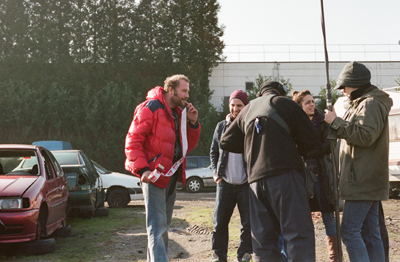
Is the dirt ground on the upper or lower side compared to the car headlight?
lower

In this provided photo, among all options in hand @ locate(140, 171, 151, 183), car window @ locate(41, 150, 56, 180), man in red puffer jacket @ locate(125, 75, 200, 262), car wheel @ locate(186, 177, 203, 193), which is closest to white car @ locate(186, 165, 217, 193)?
car wheel @ locate(186, 177, 203, 193)

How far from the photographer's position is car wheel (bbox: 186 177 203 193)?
826 inches

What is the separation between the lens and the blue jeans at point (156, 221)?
452 centimetres

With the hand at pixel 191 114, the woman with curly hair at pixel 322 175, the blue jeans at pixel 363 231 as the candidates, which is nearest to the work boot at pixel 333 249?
the woman with curly hair at pixel 322 175

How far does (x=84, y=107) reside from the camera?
2705 cm

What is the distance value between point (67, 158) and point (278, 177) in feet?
26.1

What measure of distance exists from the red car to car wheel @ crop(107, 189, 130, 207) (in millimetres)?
5536

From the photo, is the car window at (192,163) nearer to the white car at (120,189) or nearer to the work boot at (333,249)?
the white car at (120,189)

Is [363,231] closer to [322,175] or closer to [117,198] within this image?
[322,175]

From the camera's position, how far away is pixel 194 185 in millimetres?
21078

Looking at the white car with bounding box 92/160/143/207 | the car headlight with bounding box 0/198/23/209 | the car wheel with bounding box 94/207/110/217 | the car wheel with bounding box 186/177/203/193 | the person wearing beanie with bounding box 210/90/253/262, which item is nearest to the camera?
the person wearing beanie with bounding box 210/90/253/262

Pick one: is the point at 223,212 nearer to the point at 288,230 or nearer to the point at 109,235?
the point at 288,230

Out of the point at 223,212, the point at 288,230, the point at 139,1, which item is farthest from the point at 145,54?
the point at 288,230

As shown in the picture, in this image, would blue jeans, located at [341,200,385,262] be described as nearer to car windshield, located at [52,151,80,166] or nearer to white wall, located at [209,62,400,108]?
car windshield, located at [52,151,80,166]
